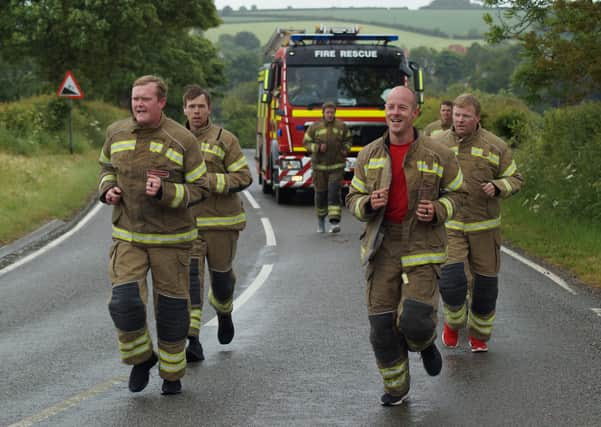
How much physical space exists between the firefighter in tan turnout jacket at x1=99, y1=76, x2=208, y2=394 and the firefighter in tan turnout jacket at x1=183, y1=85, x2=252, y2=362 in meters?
1.00

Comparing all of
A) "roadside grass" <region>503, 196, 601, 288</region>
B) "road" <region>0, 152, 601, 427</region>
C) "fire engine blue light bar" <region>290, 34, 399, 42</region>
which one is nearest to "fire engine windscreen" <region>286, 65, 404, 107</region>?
"fire engine blue light bar" <region>290, 34, 399, 42</region>

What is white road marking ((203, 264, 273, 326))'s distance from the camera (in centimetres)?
999

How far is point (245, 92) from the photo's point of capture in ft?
436

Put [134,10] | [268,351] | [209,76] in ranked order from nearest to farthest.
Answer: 1. [268,351]
2. [134,10]
3. [209,76]

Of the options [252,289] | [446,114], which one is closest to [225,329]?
[252,289]

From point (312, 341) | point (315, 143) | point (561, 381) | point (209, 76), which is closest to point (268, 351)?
point (312, 341)

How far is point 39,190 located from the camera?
2205 cm

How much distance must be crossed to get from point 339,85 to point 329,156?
509cm

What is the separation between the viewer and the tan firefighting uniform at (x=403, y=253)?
6.33 meters

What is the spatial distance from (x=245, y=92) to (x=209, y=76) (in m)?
63.4

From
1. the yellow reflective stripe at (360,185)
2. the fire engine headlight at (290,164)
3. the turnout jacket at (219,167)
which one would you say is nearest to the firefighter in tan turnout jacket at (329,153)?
the fire engine headlight at (290,164)

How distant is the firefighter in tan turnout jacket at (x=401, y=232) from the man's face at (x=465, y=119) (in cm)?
178

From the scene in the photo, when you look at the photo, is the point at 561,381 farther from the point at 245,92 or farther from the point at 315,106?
the point at 245,92

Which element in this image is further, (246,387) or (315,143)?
(315,143)
